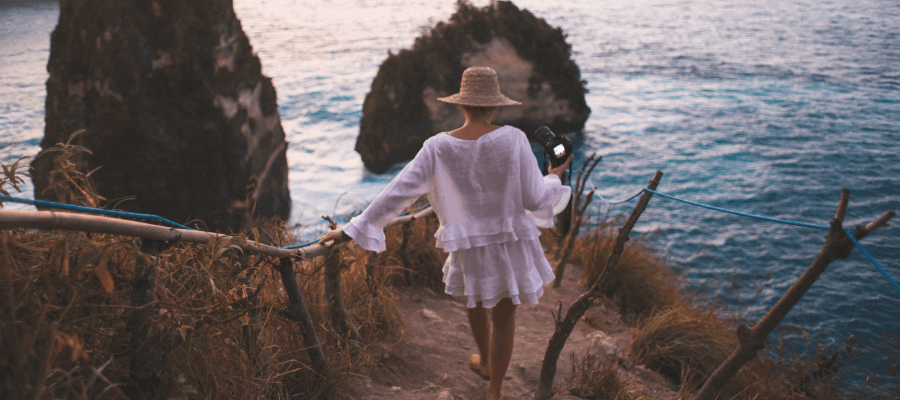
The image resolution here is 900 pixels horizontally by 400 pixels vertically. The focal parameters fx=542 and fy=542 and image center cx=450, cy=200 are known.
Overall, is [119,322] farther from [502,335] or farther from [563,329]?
[563,329]

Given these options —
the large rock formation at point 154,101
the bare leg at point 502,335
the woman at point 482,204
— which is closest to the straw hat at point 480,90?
the woman at point 482,204

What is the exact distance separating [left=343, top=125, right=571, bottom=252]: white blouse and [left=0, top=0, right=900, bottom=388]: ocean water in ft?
4.60

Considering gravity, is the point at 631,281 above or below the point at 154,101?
below

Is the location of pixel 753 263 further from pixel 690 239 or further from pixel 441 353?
pixel 441 353

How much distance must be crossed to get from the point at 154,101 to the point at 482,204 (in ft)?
14.4

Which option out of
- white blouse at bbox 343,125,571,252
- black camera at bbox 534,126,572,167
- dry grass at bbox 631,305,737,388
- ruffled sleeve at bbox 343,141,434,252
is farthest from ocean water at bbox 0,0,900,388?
black camera at bbox 534,126,572,167

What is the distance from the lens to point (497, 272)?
2453 mm

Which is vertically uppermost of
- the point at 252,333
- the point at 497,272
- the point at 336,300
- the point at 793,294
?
the point at 793,294

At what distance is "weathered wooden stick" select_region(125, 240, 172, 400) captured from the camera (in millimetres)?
1553

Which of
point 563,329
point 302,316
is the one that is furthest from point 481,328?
point 302,316

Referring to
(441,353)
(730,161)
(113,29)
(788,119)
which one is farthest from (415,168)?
(788,119)

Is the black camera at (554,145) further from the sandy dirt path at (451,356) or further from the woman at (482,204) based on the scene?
the sandy dirt path at (451,356)

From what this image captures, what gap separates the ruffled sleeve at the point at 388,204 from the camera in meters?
2.21

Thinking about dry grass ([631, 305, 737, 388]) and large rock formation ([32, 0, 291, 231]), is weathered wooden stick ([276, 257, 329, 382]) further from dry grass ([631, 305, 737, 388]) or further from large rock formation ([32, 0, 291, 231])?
large rock formation ([32, 0, 291, 231])
